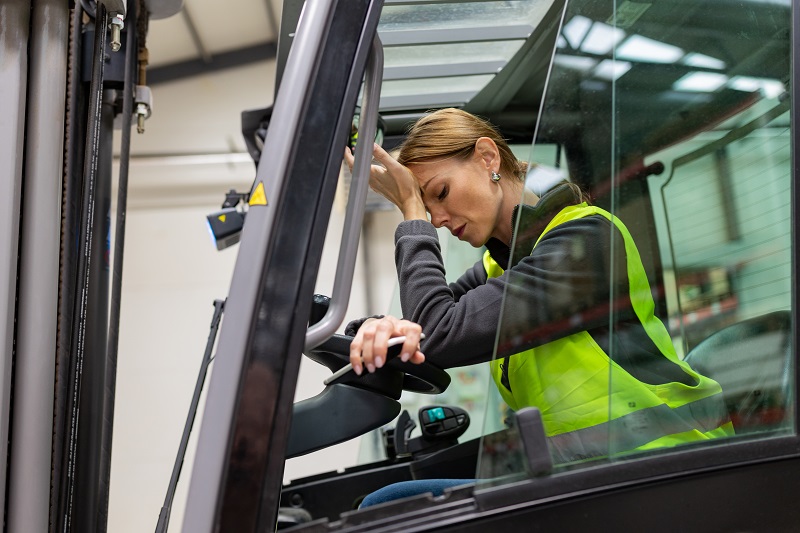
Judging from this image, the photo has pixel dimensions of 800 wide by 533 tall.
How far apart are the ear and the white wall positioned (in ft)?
16.1

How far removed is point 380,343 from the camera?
3.52 ft

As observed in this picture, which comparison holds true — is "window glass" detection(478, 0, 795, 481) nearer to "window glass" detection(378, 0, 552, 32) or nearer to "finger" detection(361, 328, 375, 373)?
"finger" detection(361, 328, 375, 373)

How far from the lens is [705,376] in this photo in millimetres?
1166

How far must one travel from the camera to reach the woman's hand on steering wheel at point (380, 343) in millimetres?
1078

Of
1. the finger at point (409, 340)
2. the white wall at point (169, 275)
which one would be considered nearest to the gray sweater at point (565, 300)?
the finger at point (409, 340)

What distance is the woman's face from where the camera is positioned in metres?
1.56

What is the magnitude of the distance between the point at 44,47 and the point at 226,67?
585 cm

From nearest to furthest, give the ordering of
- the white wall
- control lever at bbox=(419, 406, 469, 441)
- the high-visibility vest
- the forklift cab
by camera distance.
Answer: the forklift cab < the high-visibility vest < control lever at bbox=(419, 406, 469, 441) < the white wall

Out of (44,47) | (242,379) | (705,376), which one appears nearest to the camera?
(242,379)

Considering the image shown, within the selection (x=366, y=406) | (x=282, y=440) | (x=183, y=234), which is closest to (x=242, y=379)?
(x=282, y=440)

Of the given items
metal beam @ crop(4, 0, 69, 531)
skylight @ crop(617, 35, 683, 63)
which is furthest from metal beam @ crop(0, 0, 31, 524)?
skylight @ crop(617, 35, 683, 63)

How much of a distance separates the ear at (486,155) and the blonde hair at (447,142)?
0.01 m

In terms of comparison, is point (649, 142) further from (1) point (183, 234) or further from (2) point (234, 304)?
(1) point (183, 234)

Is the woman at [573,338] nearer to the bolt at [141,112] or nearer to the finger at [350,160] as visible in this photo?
the finger at [350,160]
